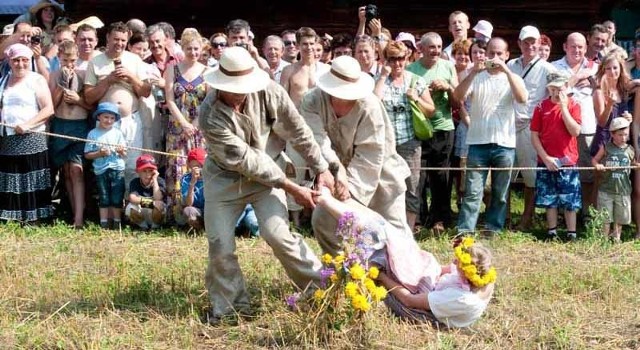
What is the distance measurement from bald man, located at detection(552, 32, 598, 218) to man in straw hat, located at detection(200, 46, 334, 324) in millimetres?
3706

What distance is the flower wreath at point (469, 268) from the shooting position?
5820 mm

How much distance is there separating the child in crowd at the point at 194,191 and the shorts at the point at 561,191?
309 centimetres

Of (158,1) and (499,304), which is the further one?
(158,1)

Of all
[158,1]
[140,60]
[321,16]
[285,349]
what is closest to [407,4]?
[321,16]

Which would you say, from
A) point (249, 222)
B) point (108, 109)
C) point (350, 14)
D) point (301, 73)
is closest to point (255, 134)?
point (249, 222)

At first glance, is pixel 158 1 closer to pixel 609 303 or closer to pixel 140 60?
pixel 140 60

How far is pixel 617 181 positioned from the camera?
886 centimetres

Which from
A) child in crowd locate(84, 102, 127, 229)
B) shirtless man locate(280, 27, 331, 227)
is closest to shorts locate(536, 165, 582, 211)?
shirtless man locate(280, 27, 331, 227)

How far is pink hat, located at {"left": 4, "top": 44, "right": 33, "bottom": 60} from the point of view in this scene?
9035 millimetres

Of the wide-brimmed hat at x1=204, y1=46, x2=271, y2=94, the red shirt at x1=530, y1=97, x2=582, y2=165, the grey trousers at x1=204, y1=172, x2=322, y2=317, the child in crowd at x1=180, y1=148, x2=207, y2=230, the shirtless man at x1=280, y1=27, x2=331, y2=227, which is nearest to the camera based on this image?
the wide-brimmed hat at x1=204, y1=46, x2=271, y2=94

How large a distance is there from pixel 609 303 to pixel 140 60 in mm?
4982

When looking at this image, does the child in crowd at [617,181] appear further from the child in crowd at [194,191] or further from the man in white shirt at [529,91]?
the child in crowd at [194,191]

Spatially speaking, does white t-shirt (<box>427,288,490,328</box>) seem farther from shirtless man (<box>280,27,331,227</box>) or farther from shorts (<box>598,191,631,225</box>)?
shorts (<box>598,191,631,225</box>)

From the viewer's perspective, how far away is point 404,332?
589cm
